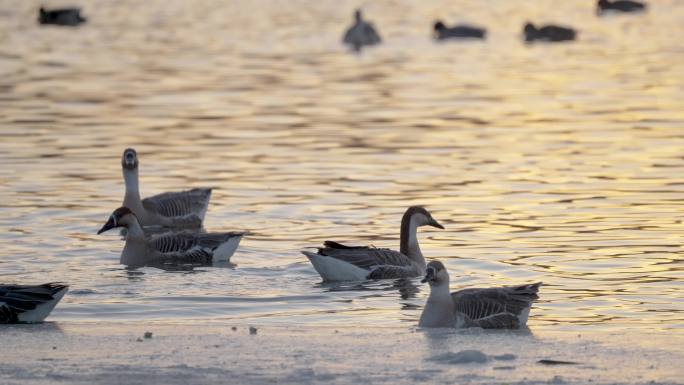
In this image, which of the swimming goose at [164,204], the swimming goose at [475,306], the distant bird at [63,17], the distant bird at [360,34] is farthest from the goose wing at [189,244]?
the distant bird at [63,17]

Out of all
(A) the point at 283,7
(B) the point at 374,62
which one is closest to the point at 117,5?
(A) the point at 283,7

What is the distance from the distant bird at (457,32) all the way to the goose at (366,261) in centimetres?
3413

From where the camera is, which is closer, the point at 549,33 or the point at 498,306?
the point at 498,306

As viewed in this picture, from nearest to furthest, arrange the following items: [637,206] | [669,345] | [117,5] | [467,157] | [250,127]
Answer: [669,345], [637,206], [467,157], [250,127], [117,5]

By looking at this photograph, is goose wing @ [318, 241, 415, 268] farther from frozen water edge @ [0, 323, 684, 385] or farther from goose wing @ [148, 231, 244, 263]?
frozen water edge @ [0, 323, 684, 385]

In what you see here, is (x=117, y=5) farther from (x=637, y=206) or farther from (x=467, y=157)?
(x=637, y=206)

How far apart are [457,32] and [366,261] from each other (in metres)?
35.0

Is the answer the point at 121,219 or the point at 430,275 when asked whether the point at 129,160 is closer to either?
the point at 121,219

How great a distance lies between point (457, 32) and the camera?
5106 cm

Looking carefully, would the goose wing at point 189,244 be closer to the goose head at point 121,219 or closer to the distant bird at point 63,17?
the goose head at point 121,219

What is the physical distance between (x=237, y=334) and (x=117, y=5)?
6227 centimetres

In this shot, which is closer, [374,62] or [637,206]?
[637,206]

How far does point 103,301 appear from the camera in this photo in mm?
15398

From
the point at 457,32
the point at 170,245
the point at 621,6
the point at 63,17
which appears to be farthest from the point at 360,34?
the point at 170,245
